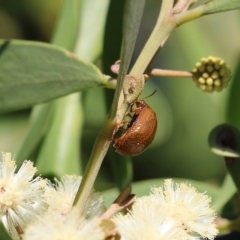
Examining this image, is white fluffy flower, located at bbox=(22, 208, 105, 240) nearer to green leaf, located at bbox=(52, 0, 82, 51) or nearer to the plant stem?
the plant stem

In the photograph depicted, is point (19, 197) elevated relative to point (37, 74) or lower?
lower

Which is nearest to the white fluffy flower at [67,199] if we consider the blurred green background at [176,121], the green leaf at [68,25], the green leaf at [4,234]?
the green leaf at [4,234]

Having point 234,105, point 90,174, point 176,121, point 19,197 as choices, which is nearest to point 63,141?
point 234,105

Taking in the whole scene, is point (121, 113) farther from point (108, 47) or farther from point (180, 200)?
point (108, 47)

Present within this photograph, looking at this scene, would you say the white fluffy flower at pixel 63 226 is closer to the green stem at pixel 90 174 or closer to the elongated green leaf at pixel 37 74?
the green stem at pixel 90 174

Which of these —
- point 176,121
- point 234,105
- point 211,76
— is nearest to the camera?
point 211,76

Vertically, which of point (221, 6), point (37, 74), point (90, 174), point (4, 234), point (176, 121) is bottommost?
point (176, 121)

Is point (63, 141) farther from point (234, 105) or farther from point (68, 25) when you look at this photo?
point (234, 105)

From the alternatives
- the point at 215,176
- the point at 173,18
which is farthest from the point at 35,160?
the point at 215,176
